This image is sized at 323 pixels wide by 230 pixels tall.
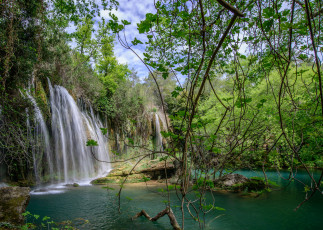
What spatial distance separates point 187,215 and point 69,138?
9.26 m

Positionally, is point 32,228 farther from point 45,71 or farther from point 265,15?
point 45,71

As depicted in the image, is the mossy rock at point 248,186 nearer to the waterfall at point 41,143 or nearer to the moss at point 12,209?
the moss at point 12,209

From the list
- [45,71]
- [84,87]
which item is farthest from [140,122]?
[45,71]

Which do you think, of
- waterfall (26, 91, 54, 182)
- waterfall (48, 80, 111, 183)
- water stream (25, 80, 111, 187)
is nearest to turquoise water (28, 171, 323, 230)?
waterfall (26, 91, 54, 182)

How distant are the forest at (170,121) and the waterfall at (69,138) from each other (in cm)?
8

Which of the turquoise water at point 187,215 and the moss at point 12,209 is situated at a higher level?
the moss at point 12,209

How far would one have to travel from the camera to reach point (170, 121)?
904cm

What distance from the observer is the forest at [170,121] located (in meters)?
1.71

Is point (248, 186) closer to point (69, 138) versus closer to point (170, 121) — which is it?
point (170, 121)

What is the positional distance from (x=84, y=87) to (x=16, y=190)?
11125mm

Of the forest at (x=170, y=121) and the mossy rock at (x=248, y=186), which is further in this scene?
the mossy rock at (x=248, y=186)

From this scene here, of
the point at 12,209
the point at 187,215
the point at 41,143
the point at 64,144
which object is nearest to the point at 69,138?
the point at 64,144

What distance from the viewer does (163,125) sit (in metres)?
23.1

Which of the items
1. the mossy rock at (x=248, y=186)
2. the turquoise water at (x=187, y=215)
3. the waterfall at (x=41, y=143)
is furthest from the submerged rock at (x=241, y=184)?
the waterfall at (x=41, y=143)
